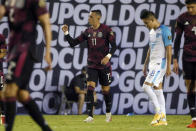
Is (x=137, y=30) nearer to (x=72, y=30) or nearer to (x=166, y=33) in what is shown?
(x=72, y=30)

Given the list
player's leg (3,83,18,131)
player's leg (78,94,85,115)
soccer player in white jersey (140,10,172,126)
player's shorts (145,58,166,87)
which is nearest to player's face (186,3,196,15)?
soccer player in white jersey (140,10,172,126)

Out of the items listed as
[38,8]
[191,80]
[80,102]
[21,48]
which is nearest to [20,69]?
[21,48]

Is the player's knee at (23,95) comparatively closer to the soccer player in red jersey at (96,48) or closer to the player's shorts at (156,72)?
the player's shorts at (156,72)

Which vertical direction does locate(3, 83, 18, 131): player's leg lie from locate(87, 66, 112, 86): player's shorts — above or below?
below

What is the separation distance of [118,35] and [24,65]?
A: 421 inches

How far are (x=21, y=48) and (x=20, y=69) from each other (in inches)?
8.8

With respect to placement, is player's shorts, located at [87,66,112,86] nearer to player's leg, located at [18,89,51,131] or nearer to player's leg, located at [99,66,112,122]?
player's leg, located at [99,66,112,122]

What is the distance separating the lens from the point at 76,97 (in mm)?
16766

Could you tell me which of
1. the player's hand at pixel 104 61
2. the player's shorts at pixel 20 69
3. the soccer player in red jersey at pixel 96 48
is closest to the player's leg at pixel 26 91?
the player's shorts at pixel 20 69

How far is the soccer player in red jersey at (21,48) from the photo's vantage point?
5977 mm

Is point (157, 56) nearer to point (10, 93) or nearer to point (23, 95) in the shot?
point (23, 95)

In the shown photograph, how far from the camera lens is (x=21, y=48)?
6039 millimetres

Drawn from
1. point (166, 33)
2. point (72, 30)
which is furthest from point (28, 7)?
point (72, 30)

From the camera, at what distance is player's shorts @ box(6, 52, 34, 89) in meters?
5.95
